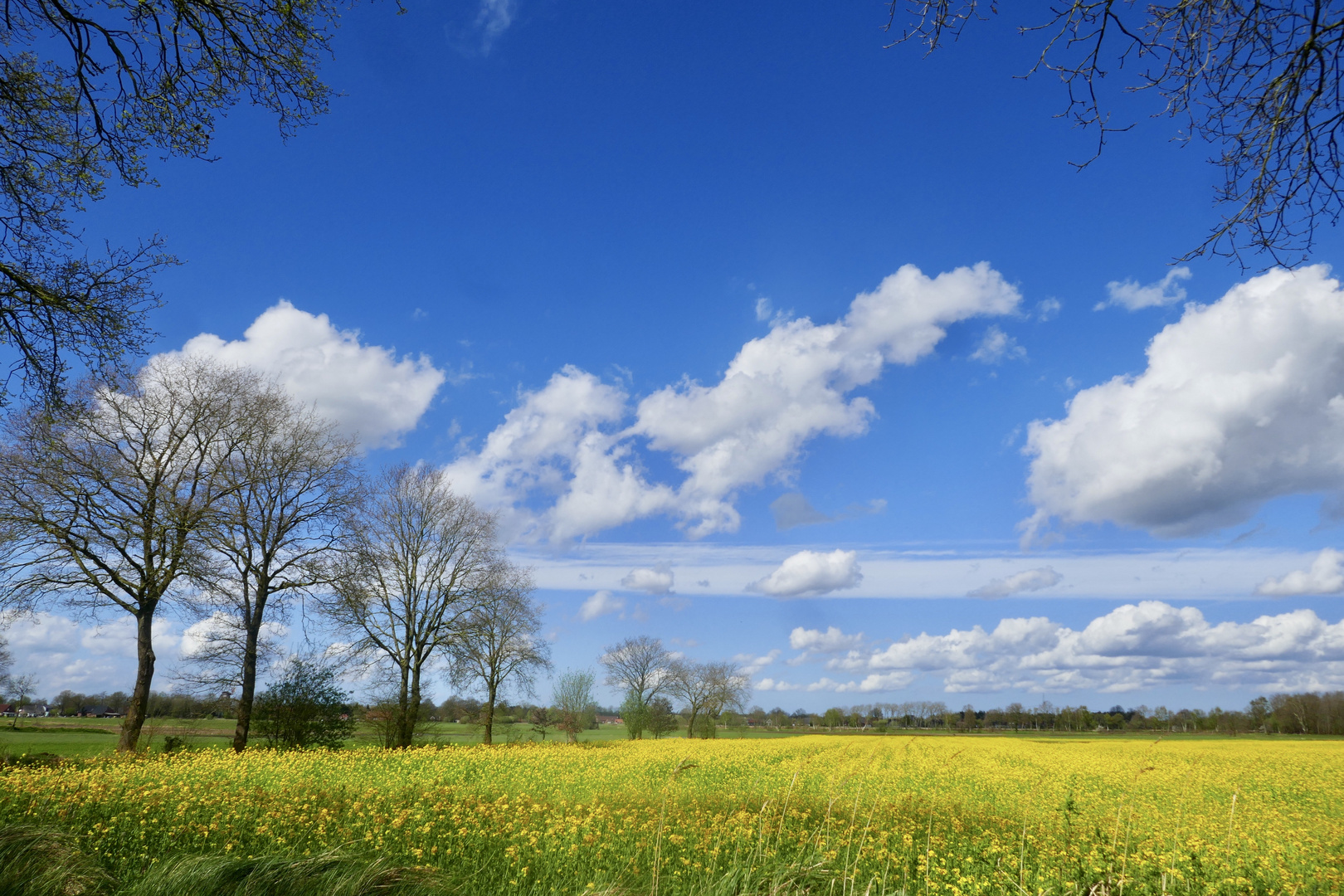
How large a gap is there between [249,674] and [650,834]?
17939mm

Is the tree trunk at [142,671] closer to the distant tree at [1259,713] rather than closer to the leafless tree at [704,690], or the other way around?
the leafless tree at [704,690]

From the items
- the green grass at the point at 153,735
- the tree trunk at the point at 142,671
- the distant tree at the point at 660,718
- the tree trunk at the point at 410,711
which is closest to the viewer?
the tree trunk at the point at 142,671

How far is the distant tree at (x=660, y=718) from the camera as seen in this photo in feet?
165

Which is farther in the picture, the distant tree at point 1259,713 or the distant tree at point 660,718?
the distant tree at point 1259,713

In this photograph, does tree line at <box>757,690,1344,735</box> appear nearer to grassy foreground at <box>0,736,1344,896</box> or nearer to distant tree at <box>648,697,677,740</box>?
distant tree at <box>648,697,677,740</box>

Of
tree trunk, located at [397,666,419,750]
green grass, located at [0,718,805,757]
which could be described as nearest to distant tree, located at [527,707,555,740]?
green grass, located at [0,718,805,757]

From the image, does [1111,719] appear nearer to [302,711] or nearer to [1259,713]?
[1259,713]

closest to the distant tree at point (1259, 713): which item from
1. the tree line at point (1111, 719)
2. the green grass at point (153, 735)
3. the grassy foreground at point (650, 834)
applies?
the tree line at point (1111, 719)

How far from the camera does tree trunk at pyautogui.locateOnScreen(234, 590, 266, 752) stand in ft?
64.4

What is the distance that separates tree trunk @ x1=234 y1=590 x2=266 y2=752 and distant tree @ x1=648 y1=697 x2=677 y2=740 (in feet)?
112

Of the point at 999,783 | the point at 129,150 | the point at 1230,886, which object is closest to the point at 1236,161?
the point at 1230,886

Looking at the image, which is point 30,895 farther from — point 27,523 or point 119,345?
point 27,523

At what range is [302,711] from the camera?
2131cm

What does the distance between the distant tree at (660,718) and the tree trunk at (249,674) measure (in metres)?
34.2
